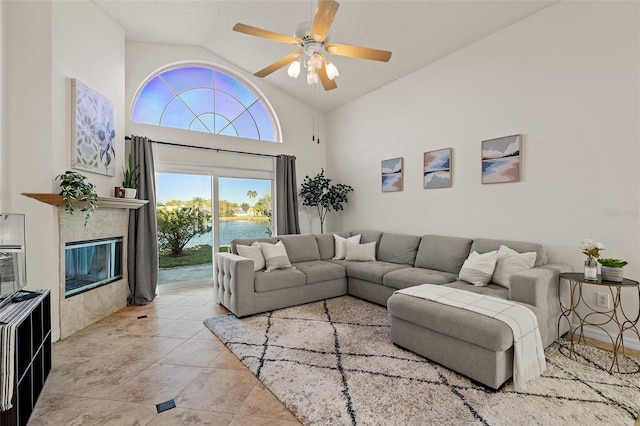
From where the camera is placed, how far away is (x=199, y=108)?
4.97m

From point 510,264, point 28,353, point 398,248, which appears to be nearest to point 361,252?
point 398,248

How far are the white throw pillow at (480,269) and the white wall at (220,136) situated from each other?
329 centimetres

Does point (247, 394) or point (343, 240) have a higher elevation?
point (343, 240)

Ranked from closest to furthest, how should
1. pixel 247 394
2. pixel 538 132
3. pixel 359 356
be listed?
pixel 247 394 → pixel 359 356 → pixel 538 132

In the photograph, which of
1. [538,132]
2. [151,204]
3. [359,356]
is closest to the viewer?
[359,356]

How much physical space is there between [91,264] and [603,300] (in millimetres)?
5209

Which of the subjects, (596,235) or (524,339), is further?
(596,235)

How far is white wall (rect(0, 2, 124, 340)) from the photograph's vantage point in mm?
2781

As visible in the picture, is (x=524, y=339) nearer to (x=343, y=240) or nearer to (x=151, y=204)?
(x=343, y=240)

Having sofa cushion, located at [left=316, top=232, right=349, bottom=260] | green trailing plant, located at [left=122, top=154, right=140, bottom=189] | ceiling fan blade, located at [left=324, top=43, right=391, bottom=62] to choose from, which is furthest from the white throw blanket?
green trailing plant, located at [left=122, top=154, right=140, bottom=189]

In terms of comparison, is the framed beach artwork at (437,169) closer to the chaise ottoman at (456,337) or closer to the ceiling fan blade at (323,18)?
the chaise ottoman at (456,337)

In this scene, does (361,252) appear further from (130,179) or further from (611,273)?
(130,179)

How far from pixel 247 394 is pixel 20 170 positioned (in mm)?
2813

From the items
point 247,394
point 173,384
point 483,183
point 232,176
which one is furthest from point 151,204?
point 483,183
